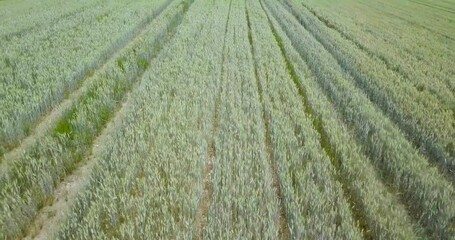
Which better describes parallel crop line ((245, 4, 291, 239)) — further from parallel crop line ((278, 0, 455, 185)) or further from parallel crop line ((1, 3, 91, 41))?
parallel crop line ((1, 3, 91, 41))

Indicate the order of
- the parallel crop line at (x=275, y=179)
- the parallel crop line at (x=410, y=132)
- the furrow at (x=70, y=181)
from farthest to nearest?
the parallel crop line at (x=410, y=132), the furrow at (x=70, y=181), the parallel crop line at (x=275, y=179)

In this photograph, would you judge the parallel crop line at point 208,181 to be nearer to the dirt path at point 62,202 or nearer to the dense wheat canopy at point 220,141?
the dense wheat canopy at point 220,141

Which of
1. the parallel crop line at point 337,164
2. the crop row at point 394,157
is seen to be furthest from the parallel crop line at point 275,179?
the crop row at point 394,157

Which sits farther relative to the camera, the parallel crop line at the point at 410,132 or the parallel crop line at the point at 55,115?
the parallel crop line at the point at 55,115

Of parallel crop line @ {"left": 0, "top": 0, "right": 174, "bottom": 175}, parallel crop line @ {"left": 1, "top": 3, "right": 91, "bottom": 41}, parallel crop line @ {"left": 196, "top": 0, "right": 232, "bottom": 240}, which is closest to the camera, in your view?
parallel crop line @ {"left": 196, "top": 0, "right": 232, "bottom": 240}

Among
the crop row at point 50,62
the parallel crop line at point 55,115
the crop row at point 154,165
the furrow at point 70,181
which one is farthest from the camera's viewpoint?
the crop row at point 50,62

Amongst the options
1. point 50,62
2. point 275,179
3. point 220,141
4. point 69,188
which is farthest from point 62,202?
point 50,62

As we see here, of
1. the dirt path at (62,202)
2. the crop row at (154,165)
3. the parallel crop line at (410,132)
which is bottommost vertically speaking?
the parallel crop line at (410,132)

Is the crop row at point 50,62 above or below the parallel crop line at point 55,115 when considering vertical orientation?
above

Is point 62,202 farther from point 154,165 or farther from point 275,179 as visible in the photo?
point 275,179

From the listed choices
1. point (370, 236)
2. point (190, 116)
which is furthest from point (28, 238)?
point (370, 236)

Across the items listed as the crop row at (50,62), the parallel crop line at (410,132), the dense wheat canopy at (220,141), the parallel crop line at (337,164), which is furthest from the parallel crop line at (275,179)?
the crop row at (50,62)

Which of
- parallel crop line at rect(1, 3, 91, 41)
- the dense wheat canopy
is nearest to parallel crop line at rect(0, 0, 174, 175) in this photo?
the dense wheat canopy
